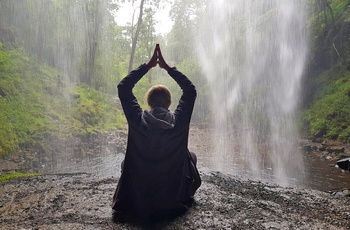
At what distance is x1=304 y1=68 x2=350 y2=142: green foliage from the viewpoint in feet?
44.4

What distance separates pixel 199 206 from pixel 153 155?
4.72 ft

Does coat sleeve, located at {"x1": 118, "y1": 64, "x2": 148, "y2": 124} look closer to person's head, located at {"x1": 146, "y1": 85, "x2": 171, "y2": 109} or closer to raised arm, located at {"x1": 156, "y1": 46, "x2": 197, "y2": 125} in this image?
person's head, located at {"x1": 146, "y1": 85, "x2": 171, "y2": 109}

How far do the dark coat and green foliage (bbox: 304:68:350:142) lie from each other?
1124 centimetres

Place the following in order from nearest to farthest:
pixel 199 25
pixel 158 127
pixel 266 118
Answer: pixel 158 127 → pixel 266 118 → pixel 199 25

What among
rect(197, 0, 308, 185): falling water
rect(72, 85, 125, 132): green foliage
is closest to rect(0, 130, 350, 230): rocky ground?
rect(197, 0, 308, 185): falling water

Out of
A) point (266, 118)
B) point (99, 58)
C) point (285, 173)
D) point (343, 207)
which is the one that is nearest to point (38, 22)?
point (99, 58)

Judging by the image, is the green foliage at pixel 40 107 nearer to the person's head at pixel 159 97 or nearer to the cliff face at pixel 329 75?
the person's head at pixel 159 97

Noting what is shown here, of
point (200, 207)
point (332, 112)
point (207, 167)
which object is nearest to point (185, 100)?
point (200, 207)

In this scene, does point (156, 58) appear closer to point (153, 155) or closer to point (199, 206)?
point (153, 155)

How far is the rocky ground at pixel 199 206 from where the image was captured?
13.1 feet

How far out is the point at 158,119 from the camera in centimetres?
365

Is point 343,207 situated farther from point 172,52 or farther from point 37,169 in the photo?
point 172,52

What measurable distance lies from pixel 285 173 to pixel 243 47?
64.9 feet

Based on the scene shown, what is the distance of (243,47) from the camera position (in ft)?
88.2
